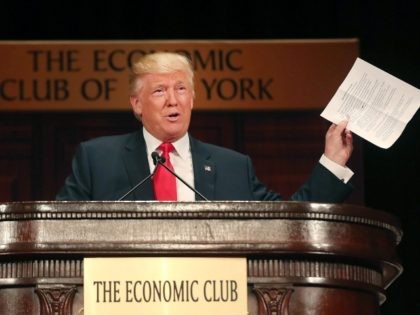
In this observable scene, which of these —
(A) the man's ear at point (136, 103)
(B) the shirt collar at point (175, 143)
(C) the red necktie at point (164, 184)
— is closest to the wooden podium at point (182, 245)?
(C) the red necktie at point (164, 184)

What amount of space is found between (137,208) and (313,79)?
417cm

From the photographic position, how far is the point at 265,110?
7.18 m

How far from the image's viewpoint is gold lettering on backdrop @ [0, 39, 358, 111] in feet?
23.0

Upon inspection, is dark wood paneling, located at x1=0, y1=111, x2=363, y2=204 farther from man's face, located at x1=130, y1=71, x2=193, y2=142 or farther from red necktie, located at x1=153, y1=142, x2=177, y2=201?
red necktie, located at x1=153, y1=142, x2=177, y2=201

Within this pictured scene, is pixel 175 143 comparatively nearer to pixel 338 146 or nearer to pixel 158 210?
pixel 338 146

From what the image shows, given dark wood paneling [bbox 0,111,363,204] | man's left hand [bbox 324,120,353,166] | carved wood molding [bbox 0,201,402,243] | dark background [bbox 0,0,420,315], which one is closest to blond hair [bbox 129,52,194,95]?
man's left hand [bbox 324,120,353,166]

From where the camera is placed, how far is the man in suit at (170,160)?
3742 mm

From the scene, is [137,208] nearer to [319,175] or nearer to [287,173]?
[319,175]

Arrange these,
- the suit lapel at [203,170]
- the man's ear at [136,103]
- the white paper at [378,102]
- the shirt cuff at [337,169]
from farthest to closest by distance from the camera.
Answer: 1. the man's ear at [136,103]
2. the suit lapel at [203,170]
3. the shirt cuff at [337,169]
4. the white paper at [378,102]

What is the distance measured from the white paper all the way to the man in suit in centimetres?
9
